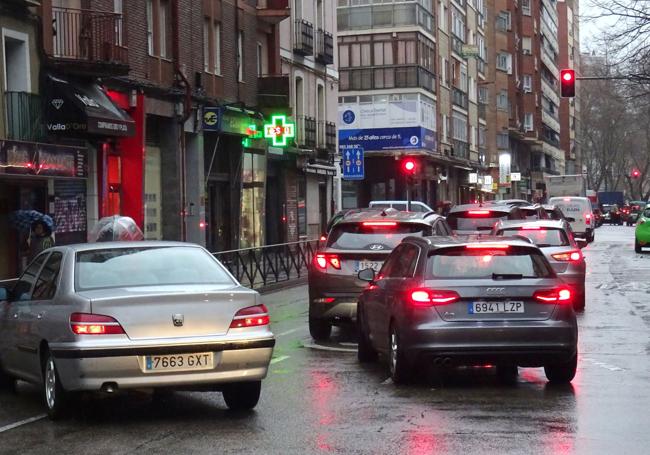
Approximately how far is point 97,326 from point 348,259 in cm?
653

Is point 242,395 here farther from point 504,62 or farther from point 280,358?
point 504,62

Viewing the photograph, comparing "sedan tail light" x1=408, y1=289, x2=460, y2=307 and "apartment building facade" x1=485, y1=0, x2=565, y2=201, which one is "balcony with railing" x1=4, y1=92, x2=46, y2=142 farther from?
"apartment building facade" x1=485, y1=0, x2=565, y2=201

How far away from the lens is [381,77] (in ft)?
184

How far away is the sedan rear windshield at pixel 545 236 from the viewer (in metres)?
19.8

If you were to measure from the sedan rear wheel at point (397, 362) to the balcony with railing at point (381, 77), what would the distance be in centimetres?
4562

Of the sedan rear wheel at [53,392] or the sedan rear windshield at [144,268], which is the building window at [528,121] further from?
the sedan rear wheel at [53,392]

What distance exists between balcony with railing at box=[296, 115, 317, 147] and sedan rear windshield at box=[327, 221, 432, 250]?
26929 millimetres

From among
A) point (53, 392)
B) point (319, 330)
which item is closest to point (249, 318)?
point (53, 392)

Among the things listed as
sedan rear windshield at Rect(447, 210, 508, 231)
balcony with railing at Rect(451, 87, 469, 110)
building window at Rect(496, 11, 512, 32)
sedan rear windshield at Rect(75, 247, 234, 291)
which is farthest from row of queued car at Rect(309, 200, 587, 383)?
building window at Rect(496, 11, 512, 32)

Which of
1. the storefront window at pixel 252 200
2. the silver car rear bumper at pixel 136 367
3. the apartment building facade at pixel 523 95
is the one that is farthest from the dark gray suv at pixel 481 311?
the apartment building facade at pixel 523 95

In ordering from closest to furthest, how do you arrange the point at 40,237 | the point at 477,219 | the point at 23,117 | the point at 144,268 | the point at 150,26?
the point at 144,268
the point at 40,237
the point at 23,117
the point at 477,219
the point at 150,26

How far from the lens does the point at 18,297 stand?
10.3 meters

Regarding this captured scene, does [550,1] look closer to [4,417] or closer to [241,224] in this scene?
[241,224]

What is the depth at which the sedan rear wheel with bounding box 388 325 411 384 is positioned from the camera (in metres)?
10.6
